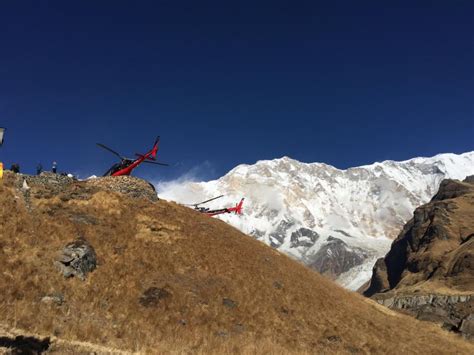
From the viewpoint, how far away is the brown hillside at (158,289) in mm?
19797

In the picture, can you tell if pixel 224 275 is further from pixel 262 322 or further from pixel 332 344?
pixel 332 344

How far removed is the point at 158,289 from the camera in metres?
28.5

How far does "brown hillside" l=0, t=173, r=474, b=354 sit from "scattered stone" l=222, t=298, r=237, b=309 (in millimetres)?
144

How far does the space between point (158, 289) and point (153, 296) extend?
1.04 meters

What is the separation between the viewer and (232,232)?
49719mm

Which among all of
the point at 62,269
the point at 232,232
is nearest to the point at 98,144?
the point at 232,232

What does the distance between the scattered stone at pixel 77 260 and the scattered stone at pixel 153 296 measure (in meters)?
3.57

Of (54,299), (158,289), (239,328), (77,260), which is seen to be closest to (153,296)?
(158,289)

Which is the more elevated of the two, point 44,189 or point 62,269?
point 44,189

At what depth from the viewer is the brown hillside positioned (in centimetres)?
1980

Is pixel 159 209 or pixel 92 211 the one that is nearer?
pixel 92 211

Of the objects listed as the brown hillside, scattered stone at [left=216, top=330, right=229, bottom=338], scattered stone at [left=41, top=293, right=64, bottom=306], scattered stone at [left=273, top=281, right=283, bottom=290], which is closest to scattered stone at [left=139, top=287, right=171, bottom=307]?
the brown hillside

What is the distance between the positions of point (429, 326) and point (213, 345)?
114 feet

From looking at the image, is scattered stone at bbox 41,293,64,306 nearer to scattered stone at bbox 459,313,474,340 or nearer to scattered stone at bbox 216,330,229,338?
scattered stone at bbox 216,330,229,338
